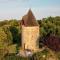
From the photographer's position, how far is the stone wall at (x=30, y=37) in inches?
982

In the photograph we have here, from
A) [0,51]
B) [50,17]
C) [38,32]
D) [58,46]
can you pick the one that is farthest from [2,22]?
[0,51]

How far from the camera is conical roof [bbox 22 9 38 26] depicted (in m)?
26.3

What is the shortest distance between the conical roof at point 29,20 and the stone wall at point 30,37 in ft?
3.70

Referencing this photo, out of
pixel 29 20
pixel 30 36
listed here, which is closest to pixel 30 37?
pixel 30 36

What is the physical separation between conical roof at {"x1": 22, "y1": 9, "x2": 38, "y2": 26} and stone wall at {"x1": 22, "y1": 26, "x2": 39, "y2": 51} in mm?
1127

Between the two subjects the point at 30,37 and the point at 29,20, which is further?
the point at 29,20

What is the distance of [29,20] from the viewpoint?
88.6 feet

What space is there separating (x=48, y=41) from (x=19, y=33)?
526cm

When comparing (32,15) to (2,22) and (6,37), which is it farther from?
(2,22)

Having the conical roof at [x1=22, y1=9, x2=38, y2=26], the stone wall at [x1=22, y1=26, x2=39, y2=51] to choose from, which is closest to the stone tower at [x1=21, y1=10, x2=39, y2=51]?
the stone wall at [x1=22, y1=26, x2=39, y2=51]

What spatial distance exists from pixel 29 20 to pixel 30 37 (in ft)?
8.02

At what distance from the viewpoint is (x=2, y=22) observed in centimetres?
4103

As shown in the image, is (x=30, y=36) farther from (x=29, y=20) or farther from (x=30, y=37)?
(x=29, y=20)

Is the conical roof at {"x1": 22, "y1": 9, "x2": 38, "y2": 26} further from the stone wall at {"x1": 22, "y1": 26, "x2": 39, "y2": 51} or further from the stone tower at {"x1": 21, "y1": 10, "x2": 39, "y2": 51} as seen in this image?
the stone wall at {"x1": 22, "y1": 26, "x2": 39, "y2": 51}
